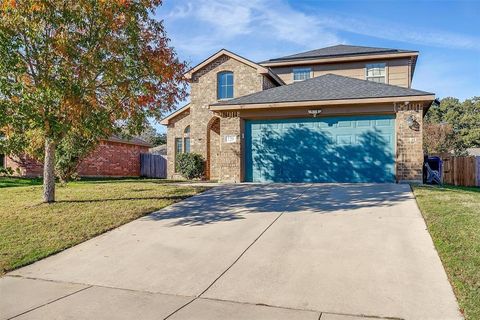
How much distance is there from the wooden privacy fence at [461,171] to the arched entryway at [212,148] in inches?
432

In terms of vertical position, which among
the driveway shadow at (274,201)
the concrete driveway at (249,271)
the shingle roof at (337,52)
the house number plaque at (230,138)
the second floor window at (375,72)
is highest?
the shingle roof at (337,52)

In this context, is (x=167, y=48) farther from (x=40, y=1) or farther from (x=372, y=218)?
(x=372, y=218)

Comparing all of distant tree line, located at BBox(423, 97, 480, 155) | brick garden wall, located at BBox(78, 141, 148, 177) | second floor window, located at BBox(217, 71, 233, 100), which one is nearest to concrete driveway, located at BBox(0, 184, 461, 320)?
second floor window, located at BBox(217, 71, 233, 100)

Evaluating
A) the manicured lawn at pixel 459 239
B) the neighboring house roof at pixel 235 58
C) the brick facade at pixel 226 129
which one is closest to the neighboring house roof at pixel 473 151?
the brick facade at pixel 226 129

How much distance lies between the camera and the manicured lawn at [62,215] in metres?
6.40

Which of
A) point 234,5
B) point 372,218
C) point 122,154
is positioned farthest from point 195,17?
point 122,154

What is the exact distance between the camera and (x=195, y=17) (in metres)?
12.4

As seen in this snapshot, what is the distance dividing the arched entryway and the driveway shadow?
787 centimetres

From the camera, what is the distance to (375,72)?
21.0 meters

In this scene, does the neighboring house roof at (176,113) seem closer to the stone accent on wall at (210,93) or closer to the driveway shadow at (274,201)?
the stone accent on wall at (210,93)

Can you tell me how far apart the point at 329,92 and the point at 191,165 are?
8475 millimetres

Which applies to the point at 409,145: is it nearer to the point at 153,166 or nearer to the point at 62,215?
the point at 62,215

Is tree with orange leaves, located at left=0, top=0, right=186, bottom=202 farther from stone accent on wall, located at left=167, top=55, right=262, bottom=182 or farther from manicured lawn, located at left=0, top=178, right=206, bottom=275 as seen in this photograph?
stone accent on wall, located at left=167, top=55, right=262, bottom=182

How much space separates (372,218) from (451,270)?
2.75m
